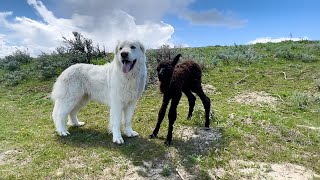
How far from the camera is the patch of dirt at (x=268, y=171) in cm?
547

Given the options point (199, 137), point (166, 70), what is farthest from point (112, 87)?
point (199, 137)

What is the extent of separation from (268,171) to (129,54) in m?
2.88

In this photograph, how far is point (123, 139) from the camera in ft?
Result: 22.1

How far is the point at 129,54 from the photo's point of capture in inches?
238

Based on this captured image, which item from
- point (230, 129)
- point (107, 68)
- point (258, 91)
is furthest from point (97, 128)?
point (258, 91)

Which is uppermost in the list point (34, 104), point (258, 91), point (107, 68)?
point (107, 68)

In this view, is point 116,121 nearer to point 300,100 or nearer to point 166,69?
point 166,69

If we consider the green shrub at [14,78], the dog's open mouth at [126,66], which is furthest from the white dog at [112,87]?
the green shrub at [14,78]

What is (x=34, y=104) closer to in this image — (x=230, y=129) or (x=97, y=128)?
(x=97, y=128)

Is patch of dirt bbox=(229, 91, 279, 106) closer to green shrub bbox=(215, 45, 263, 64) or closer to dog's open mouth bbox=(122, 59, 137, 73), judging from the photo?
dog's open mouth bbox=(122, 59, 137, 73)

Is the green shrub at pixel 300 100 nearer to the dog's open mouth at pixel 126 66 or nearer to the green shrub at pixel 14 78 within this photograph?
the dog's open mouth at pixel 126 66

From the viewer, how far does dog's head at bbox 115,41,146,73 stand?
239 inches

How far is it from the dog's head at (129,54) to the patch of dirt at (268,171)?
2.24m

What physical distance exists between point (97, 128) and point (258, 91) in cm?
507
